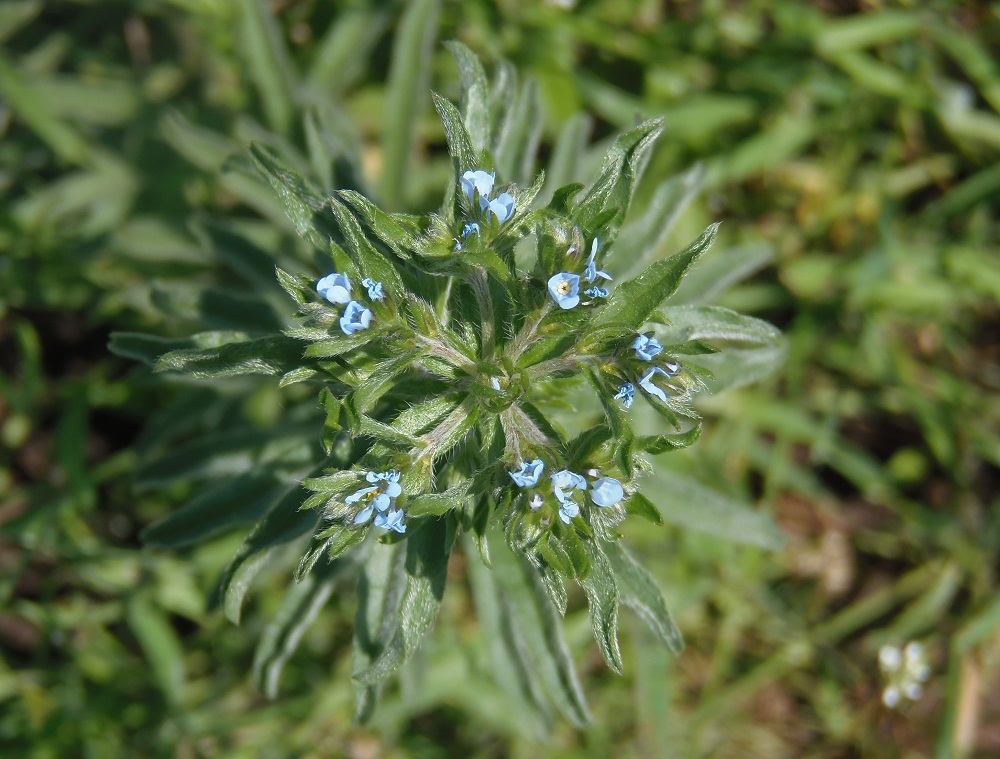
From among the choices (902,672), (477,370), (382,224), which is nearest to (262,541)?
(477,370)

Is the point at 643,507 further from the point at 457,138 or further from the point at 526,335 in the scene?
the point at 457,138

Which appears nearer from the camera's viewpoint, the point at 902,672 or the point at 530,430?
the point at 530,430

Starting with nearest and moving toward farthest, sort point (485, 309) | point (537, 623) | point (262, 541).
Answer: point (485, 309) < point (262, 541) < point (537, 623)

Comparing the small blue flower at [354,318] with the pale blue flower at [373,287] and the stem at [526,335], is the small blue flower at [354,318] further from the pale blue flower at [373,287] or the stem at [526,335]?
the stem at [526,335]

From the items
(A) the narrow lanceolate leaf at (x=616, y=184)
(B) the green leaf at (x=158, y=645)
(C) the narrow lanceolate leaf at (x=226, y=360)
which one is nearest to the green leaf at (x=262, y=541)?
(C) the narrow lanceolate leaf at (x=226, y=360)

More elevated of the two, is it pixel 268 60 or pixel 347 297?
pixel 347 297

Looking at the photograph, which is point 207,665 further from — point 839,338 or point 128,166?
point 839,338

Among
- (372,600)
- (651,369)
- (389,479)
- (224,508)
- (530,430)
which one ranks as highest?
(651,369)
